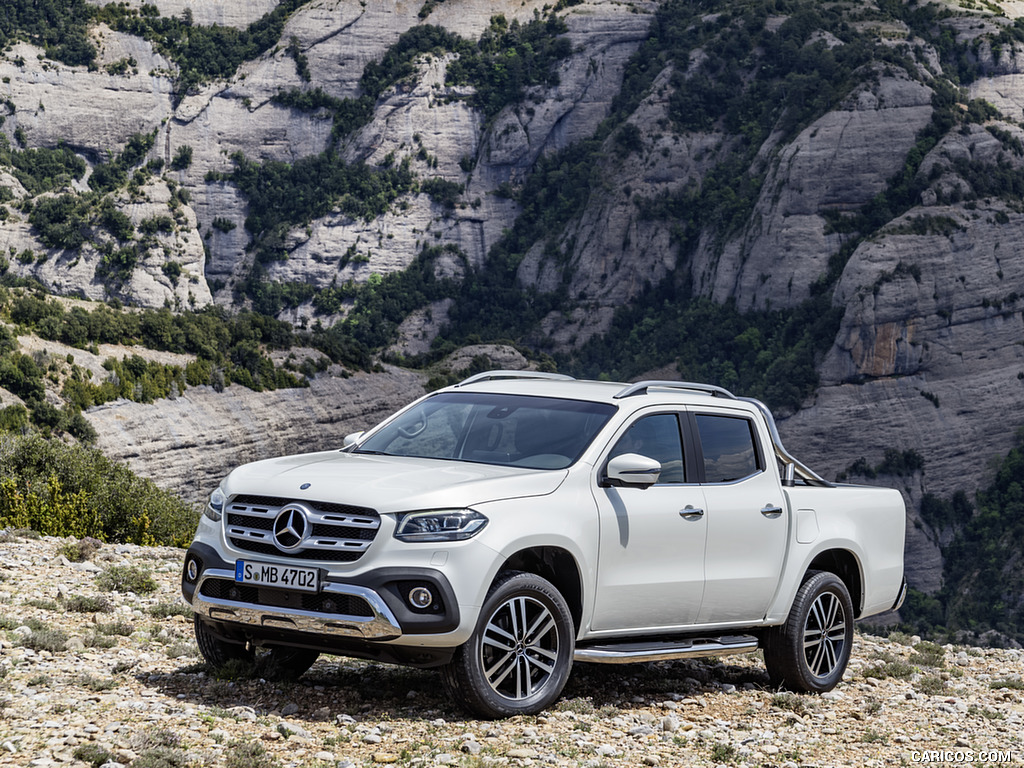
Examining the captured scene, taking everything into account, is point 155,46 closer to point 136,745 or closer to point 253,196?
point 253,196

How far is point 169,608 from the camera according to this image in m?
9.11

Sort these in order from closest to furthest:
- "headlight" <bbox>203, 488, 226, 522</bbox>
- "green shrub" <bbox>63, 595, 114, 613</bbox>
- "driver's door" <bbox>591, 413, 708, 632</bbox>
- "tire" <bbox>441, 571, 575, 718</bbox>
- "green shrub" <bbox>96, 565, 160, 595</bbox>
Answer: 1. "tire" <bbox>441, 571, 575, 718</bbox>
2. "headlight" <bbox>203, 488, 226, 522</bbox>
3. "driver's door" <bbox>591, 413, 708, 632</bbox>
4. "green shrub" <bbox>63, 595, 114, 613</bbox>
5. "green shrub" <bbox>96, 565, 160, 595</bbox>

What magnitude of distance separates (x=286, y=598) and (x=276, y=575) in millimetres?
136

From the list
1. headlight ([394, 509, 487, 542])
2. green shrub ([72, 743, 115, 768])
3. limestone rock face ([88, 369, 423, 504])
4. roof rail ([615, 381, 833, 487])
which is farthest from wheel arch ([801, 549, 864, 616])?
limestone rock face ([88, 369, 423, 504])

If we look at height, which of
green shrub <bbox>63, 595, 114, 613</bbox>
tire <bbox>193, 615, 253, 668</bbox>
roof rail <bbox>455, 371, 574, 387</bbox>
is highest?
roof rail <bbox>455, 371, 574, 387</bbox>

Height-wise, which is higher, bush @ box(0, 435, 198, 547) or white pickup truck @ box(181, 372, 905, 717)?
white pickup truck @ box(181, 372, 905, 717)

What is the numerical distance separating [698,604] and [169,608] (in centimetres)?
457

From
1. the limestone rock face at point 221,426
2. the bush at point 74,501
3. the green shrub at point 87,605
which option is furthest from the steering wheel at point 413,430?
the limestone rock face at point 221,426

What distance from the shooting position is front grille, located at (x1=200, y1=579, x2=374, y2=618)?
18.9 ft

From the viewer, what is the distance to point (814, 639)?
8.08 metres

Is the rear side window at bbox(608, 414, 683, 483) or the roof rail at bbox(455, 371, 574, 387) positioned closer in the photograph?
the rear side window at bbox(608, 414, 683, 483)

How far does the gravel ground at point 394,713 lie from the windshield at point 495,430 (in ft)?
4.94

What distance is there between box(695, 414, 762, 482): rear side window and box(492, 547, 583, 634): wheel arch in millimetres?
1387

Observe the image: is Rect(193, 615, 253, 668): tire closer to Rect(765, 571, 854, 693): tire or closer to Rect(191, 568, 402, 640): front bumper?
Rect(191, 568, 402, 640): front bumper
